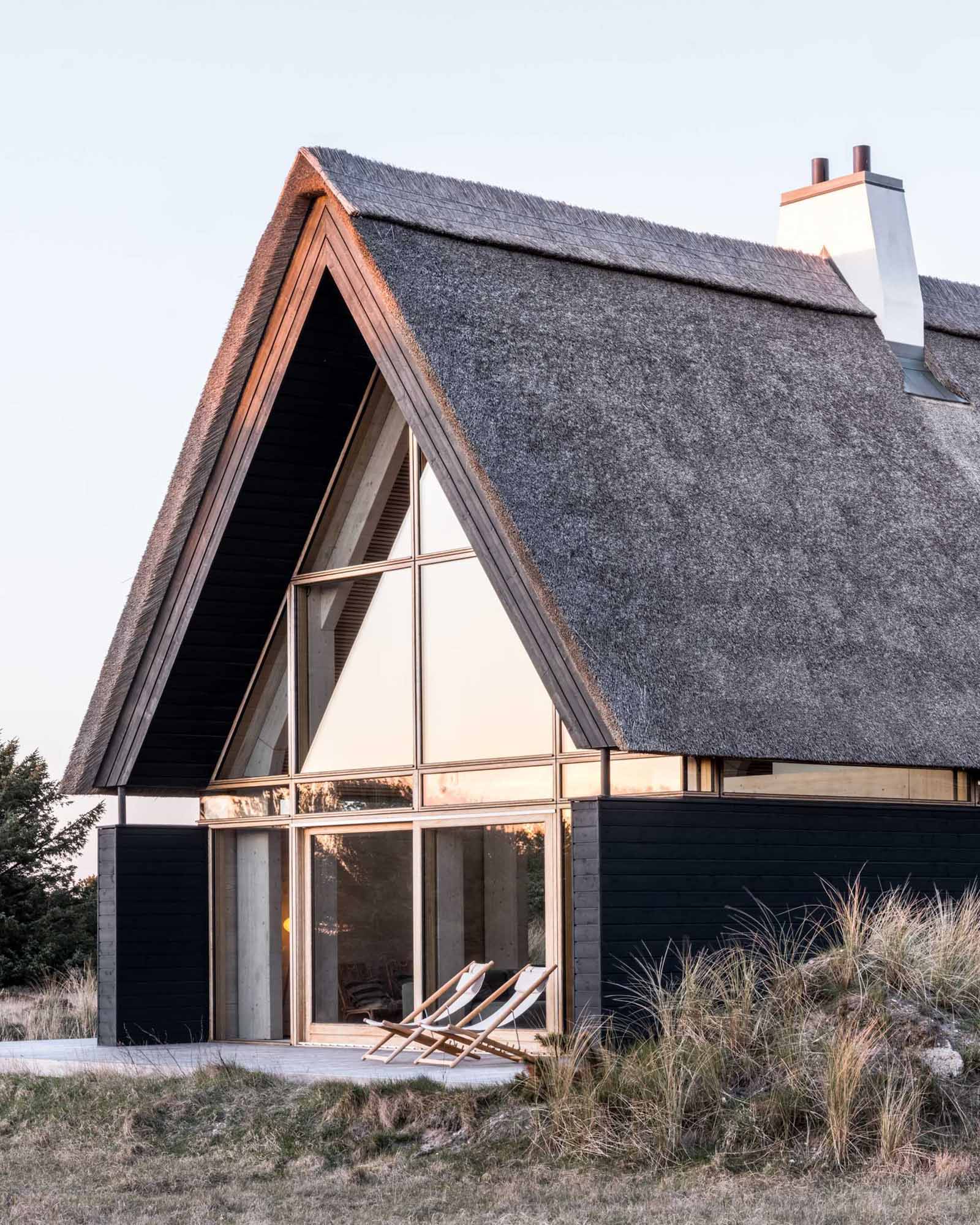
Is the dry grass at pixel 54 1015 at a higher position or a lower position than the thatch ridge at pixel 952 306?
lower

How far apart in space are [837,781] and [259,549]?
456 centimetres

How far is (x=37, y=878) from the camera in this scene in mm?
22594

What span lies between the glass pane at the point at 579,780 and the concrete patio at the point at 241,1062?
5.66 feet

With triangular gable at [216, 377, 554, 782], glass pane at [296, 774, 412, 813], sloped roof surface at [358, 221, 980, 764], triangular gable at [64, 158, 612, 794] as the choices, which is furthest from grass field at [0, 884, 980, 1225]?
triangular gable at [64, 158, 612, 794]

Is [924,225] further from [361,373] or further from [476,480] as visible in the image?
[476,480]

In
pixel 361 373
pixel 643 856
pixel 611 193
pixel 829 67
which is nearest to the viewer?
pixel 643 856

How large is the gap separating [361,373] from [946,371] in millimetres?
5229

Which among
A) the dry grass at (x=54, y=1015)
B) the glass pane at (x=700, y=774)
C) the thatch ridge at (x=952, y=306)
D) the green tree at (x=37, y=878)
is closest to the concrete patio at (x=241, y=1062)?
the dry grass at (x=54, y=1015)

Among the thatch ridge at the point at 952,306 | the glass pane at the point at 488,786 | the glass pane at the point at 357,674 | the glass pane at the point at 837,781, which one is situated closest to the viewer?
the glass pane at the point at 837,781

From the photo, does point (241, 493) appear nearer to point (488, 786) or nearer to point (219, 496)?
point (219, 496)

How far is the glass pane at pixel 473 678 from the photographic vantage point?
12.2 meters

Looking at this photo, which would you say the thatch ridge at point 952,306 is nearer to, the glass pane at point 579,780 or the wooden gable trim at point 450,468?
the wooden gable trim at point 450,468

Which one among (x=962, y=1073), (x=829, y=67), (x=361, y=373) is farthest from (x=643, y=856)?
(x=829, y=67)

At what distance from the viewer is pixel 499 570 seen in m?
11.2
